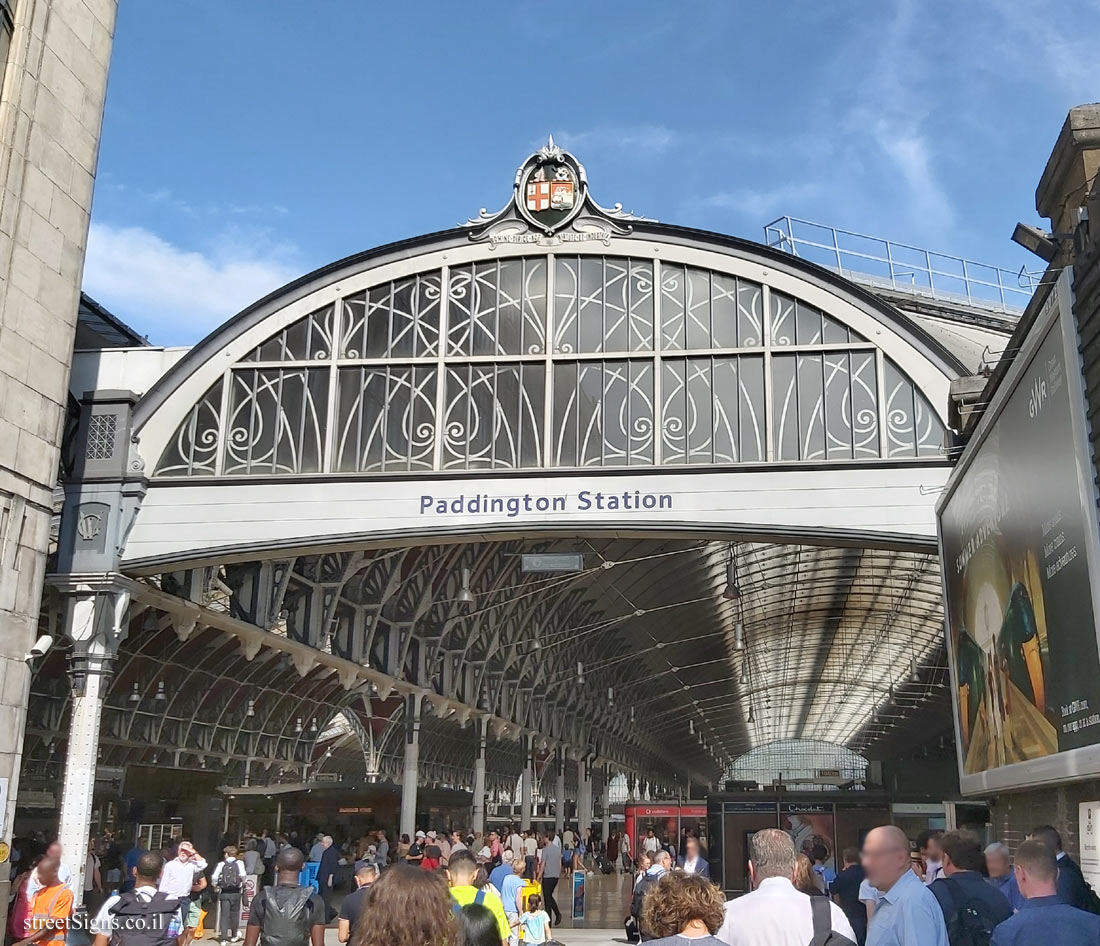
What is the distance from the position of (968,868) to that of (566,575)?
2334cm

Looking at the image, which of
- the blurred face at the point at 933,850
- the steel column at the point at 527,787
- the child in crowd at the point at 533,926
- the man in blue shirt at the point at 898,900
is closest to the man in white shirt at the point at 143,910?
the man in blue shirt at the point at 898,900

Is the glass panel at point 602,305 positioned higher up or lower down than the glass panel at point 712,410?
higher up

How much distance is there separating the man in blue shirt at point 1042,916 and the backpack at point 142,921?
5.25 m

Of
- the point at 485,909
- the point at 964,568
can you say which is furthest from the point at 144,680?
Result: the point at 485,909

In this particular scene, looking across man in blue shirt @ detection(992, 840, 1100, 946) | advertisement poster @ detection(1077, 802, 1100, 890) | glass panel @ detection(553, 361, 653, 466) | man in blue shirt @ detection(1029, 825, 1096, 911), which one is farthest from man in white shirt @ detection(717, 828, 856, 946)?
glass panel @ detection(553, 361, 653, 466)

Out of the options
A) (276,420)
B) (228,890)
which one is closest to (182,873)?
(228,890)

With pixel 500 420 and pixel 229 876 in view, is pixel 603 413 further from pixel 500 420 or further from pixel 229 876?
pixel 229 876

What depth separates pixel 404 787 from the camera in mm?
28016

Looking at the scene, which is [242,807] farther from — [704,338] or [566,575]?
[704,338]

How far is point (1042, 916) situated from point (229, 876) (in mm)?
15320

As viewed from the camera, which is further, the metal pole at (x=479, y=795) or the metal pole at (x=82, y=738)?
the metal pole at (x=479, y=795)

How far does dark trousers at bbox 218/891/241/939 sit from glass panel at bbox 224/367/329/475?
658cm

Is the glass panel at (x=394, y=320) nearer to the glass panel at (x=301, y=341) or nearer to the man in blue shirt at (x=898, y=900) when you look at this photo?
the glass panel at (x=301, y=341)

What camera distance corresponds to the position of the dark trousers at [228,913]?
1786 cm
